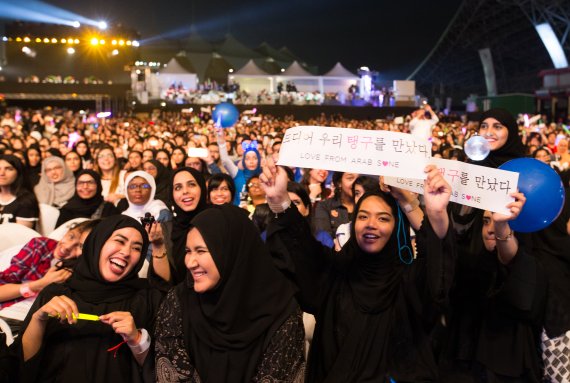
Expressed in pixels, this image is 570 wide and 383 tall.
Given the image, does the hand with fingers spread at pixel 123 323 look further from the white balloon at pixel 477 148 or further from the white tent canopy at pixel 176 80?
the white tent canopy at pixel 176 80

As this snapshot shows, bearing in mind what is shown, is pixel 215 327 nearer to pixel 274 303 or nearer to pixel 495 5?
pixel 274 303

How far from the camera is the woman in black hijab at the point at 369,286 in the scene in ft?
7.06

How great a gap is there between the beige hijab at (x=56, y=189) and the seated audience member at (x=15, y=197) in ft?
2.32

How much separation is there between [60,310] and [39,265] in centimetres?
103

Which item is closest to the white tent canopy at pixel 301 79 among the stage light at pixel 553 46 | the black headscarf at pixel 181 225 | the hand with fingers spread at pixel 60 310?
the stage light at pixel 553 46

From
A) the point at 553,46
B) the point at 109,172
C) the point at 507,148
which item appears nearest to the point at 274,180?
the point at 507,148

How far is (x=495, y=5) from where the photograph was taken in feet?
125

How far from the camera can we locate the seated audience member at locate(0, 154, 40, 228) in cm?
438

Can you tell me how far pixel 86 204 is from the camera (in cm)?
472

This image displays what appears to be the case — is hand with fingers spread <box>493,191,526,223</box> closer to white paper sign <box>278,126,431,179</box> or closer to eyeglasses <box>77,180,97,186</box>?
white paper sign <box>278,126,431,179</box>

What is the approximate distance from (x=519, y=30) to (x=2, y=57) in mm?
32627

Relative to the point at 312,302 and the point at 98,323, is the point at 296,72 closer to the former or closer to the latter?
the point at 312,302

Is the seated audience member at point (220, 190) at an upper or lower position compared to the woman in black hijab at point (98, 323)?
upper

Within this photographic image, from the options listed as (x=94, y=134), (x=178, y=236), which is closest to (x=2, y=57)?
(x=94, y=134)
